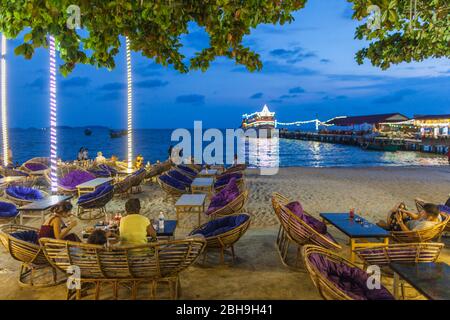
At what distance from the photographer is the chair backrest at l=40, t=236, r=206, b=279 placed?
3.33 metres

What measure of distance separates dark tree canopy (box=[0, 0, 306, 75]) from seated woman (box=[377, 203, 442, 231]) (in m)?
3.22

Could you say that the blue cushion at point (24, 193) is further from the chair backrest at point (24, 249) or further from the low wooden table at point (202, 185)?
the chair backrest at point (24, 249)

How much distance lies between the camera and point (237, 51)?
3682 millimetres

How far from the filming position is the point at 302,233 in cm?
441

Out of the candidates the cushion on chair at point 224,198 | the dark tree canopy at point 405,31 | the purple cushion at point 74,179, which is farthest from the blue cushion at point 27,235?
the purple cushion at point 74,179

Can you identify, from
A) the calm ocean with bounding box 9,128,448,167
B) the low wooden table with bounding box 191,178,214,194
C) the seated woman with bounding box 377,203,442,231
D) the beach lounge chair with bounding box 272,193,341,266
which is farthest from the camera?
the calm ocean with bounding box 9,128,448,167

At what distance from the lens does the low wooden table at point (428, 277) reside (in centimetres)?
267

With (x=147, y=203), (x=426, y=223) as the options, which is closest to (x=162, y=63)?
(x=426, y=223)

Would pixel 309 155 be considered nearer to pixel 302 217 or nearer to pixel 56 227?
pixel 302 217

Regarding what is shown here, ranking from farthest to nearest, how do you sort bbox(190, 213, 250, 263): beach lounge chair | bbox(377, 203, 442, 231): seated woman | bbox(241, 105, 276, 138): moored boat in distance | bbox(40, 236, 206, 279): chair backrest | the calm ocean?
bbox(241, 105, 276, 138): moored boat in distance
the calm ocean
bbox(377, 203, 442, 231): seated woman
bbox(190, 213, 250, 263): beach lounge chair
bbox(40, 236, 206, 279): chair backrest

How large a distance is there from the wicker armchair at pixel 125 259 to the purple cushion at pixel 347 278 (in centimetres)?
117

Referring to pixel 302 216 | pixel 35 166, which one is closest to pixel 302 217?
pixel 302 216

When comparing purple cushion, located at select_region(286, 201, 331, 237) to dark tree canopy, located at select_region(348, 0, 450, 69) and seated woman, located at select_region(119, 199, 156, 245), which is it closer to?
seated woman, located at select_region(119, 199, 156, 245)

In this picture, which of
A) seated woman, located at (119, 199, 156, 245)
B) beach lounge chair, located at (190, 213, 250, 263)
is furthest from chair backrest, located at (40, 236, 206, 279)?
beach lounge chair, located at (190, 213, 250, 263)
